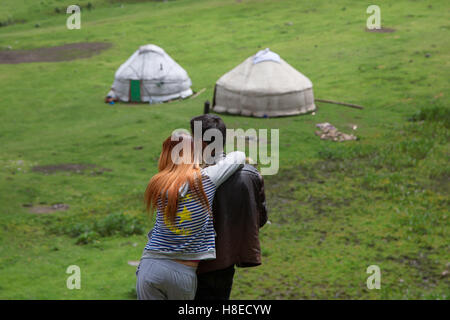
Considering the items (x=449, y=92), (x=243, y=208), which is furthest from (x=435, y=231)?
(x=449, y=92)

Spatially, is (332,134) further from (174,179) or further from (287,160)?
(174,179)

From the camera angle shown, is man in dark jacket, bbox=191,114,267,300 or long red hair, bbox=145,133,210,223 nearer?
long red hair, bbox=145,133,210,223

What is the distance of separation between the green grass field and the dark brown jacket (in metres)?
4.29

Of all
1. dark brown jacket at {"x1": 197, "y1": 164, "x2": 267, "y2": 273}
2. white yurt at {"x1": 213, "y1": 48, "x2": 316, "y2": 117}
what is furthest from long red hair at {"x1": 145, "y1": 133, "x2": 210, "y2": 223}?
white yurt at {"x1": 213, "y1": 48, "x2": 316, "y2": 117}

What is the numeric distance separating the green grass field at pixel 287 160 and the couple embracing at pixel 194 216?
171 inches

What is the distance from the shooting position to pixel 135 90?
21.9m

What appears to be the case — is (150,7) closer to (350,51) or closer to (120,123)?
(350,51)

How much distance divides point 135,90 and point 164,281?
18.7m

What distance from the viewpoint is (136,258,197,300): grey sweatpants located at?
148 inches

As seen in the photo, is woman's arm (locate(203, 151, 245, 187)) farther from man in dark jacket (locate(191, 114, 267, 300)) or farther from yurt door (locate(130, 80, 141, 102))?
yurt door (locate(130, 80, 141, 102))

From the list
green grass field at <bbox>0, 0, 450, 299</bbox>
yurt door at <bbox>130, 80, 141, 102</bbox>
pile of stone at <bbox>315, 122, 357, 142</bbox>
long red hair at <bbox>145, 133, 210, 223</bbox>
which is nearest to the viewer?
long red hair at <bbox>145, 133, 210, 223</bbox>

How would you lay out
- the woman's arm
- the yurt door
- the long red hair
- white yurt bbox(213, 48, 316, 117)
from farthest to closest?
1. the yurt door
2. white yurt bbox(213, 48, 316, 117)
3. the woman's arm
4. the long red hair
